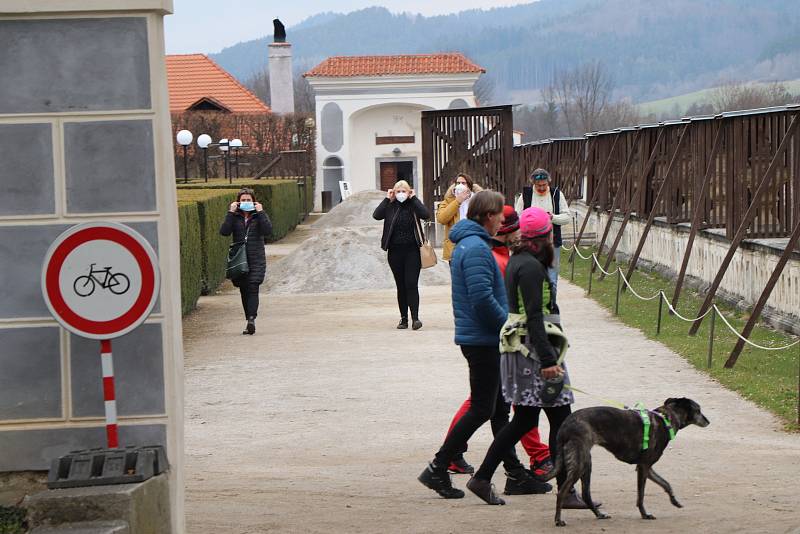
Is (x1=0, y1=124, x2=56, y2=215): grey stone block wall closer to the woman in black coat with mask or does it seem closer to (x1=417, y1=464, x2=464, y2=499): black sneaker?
(x1=417, y1=464, x2=464, y2=499): black sneaker

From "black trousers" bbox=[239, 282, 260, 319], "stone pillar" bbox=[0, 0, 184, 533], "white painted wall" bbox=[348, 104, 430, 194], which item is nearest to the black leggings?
"stone pillar" bbox=[0, 0, 184, 533]

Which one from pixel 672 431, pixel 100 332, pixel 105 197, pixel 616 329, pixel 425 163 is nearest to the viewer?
pixel 100 332

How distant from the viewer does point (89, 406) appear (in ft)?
21.0

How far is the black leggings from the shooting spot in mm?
7320

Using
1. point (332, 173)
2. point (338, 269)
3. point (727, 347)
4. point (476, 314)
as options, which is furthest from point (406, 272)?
point (332, 173)

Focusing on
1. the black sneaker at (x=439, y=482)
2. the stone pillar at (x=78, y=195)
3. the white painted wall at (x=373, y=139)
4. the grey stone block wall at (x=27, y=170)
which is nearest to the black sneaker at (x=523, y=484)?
the black sneaker at (x=439, y=482)

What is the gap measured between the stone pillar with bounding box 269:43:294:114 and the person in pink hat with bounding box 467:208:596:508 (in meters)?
57.2

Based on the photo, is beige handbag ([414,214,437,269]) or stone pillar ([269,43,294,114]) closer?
beige handbag ([414,214,437,269])

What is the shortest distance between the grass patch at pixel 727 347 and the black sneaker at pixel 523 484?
2730mm

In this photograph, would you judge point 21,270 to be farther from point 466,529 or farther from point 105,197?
point 466,529

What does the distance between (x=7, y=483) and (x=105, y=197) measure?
1.47 metres

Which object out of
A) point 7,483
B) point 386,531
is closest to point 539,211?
point 386,531

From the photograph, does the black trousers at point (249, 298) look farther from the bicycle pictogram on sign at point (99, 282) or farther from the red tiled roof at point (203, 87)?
the red tiled roof at point (203, 87)

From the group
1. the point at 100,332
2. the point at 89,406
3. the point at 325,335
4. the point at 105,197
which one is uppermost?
the point at 105,197
